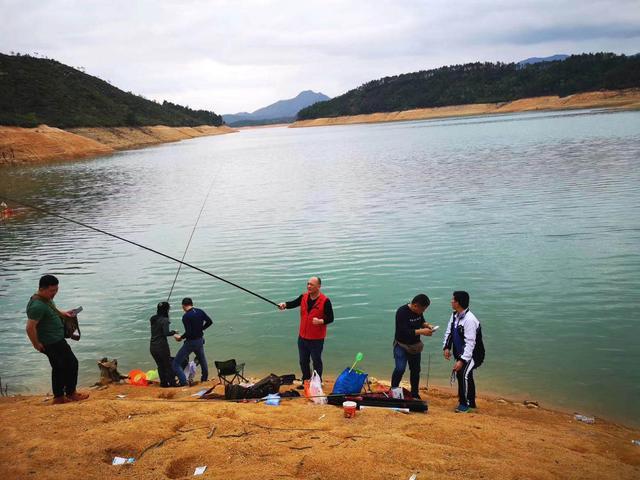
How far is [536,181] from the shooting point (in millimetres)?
26438

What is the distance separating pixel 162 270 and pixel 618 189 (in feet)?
60.9

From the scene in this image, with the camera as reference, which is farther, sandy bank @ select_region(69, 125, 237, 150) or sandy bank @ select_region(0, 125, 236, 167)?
sandy bank @ select_region(69, 125, 237, 150)

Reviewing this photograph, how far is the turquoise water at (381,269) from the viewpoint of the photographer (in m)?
9.63

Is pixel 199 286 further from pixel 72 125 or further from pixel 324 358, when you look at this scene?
pixel 72 125

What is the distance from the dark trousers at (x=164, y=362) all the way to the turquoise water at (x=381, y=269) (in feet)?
5.39

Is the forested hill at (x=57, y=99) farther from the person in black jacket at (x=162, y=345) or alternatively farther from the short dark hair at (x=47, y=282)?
the short dark hair at (x=47, y=282)

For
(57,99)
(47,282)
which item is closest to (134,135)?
(57,99)

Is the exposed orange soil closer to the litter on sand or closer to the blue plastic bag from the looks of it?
the blue plastic bag

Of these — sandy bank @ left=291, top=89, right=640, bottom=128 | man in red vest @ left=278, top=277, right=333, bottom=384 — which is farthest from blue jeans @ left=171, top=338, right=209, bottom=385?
sandy bank @ left=291, top=89, right=640, bottom=128

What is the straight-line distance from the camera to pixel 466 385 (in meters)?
7.18

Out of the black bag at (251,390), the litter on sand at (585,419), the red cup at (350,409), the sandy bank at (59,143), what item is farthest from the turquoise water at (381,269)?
the sandy bank at (59,143)

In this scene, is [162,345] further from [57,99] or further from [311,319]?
[57,99]

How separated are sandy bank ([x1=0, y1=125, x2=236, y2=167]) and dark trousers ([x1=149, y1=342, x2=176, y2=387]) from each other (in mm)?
61187

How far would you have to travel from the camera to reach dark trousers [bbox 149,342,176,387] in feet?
28.2
